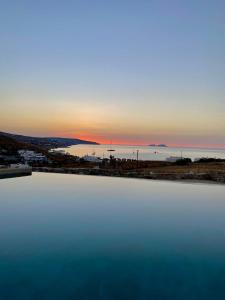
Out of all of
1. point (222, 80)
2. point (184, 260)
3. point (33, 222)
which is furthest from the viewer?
point (222, 80)

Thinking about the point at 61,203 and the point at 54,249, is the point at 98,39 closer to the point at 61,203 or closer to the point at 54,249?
the point at 61,203

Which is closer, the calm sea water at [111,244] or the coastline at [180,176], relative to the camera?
the calm sea water at [111,244]

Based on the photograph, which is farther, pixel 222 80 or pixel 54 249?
pixel 222 80

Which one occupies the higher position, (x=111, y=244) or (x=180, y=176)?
(x=180, y=176)

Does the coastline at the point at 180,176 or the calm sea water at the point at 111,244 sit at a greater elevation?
the coastline at the point at 180,176

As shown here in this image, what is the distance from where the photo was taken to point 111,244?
519 cm

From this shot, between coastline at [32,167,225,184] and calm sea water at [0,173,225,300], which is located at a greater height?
coastline at [32,167,225,184]

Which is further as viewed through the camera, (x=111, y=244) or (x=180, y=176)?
(x=180, y=176)

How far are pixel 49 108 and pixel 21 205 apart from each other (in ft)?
27.2

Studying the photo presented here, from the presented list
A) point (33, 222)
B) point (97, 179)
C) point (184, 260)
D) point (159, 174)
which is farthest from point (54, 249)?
point (159, 174)

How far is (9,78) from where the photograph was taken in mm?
12070

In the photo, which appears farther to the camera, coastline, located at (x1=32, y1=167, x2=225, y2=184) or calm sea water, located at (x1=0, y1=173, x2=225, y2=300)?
coastline, located at (x1=32, y1=167, x2=225, y2=184)

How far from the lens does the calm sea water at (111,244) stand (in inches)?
140

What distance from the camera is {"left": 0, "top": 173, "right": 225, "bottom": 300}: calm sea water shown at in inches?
140
